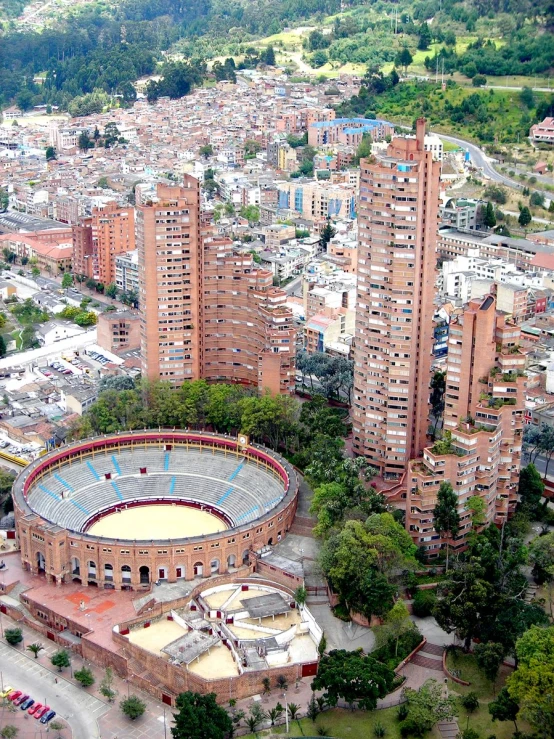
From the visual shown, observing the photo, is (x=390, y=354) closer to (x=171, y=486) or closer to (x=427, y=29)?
(x=171, y=486)

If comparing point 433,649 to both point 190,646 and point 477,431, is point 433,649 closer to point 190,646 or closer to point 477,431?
point 190,646

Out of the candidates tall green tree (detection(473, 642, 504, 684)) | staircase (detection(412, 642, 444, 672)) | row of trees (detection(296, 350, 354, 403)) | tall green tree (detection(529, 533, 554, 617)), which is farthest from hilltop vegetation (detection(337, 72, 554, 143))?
tall green tree (detection(473, 642, 504, 684))

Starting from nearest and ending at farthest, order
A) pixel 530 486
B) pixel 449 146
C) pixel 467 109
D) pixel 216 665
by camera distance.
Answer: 1. pixel 216 665
2. pixel 530 486
3. pixel 449 146
4. pixel 467 109

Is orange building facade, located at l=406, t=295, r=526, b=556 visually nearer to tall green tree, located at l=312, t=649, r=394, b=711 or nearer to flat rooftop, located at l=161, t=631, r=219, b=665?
tall green tree, located at l=312, t=649, r=394, b=711

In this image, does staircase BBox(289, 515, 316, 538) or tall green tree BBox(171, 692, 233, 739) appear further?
staircase BBox(289, 515, 316, 538)

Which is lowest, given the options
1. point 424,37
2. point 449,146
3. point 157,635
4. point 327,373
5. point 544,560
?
point 157,635

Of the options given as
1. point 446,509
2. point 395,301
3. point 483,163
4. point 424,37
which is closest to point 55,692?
point 446,509

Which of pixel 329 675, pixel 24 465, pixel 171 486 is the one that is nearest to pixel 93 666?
pixel 329 675
